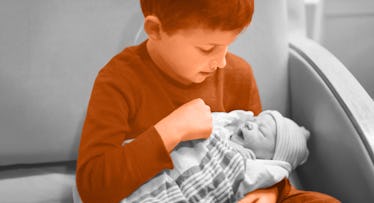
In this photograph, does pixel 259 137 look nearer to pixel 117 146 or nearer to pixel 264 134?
pixel 264 134

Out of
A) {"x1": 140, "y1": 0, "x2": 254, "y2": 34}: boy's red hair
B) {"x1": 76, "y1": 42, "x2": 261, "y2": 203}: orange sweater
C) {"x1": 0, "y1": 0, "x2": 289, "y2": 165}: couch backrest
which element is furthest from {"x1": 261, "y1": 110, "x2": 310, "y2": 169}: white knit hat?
{"x1": 0, "y1": 0, "x2": 289, "y2": 165}: couch backrest

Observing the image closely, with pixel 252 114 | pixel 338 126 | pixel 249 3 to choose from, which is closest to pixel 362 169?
pixel 338 126

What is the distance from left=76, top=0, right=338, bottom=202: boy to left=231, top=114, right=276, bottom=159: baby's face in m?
0.06

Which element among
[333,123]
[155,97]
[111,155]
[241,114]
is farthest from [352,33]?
[111,155]

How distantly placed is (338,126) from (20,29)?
619 millimetres

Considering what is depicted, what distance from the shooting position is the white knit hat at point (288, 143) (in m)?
0.80

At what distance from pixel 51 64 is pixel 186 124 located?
1.20 ft

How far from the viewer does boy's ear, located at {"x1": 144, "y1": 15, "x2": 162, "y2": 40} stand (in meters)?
0.68

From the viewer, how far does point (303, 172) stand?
1.04 meters

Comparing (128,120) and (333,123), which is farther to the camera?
(333,123)

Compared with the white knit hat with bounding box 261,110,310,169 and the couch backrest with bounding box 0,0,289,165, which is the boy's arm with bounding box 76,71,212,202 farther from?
the couch backrest with bounding box 0,0,289,165

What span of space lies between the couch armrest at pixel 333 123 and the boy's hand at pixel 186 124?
27 centimetres

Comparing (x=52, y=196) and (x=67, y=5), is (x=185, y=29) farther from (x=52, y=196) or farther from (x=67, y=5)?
(x=52, y=196)

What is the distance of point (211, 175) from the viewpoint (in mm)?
753
